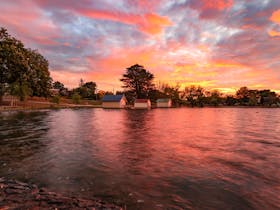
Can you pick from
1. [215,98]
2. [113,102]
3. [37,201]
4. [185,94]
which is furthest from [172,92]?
[37,201]

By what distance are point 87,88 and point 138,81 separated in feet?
122

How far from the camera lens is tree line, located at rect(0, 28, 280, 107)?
5059cm

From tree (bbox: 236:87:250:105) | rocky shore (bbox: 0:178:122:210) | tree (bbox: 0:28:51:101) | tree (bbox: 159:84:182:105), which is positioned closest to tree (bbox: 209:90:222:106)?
tree (bbox: 236:87:250:105)

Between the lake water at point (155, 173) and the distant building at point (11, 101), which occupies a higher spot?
the distant building at point (11, 101)

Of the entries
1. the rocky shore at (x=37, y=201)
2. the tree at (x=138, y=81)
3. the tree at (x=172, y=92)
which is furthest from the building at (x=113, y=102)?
the rocky shore at (x=37, y=201)

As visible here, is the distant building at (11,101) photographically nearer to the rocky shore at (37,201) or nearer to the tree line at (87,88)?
the tree line at (87,88)

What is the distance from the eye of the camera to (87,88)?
398ft

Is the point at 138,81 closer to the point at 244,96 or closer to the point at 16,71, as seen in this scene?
the point at 16,71

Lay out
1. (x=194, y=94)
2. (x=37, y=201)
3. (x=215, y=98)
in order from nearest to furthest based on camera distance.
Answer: (x=37, y=201) → (x=194, y=94) → (x=215, y=98)

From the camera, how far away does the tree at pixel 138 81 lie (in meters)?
103

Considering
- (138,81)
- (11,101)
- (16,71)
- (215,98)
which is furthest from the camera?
Answer: (215,98)

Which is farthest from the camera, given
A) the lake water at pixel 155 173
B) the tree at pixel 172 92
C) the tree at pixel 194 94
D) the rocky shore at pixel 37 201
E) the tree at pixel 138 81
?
the tree at pixel 194 94

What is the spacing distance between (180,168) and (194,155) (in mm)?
2409

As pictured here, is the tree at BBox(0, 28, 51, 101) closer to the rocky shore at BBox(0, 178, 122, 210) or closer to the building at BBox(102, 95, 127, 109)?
the building at BBox(102, 95, 127, 109)
